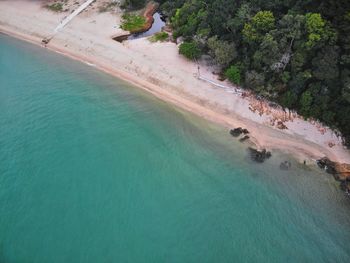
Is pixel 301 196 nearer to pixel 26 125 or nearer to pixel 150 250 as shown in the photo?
pixel 150 250

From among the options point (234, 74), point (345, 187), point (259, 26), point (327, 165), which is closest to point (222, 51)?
point (234, 74)

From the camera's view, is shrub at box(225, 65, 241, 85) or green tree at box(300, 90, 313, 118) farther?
shrub at box(225, 65, 241, 85)

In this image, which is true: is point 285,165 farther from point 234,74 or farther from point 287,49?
point 287,49

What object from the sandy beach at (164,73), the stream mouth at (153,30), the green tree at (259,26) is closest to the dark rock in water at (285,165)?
the sandy beach at (164,73)

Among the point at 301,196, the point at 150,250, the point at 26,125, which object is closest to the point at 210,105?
the point at 301,196

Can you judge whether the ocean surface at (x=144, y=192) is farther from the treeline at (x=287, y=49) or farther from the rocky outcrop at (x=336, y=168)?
the treeline at (x=287, y=49)

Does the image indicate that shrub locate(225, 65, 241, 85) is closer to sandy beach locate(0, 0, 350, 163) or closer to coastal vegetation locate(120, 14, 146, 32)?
sandy beach locate(0, 0, 350, 163)

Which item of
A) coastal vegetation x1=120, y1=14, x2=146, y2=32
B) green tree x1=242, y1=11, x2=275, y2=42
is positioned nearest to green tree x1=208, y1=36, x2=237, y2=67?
green tree x1=242, y1=11, x2=275, y2=42
